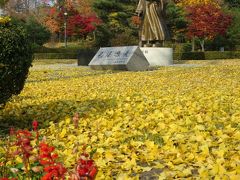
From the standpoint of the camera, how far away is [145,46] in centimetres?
2606

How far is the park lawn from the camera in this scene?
381 cm

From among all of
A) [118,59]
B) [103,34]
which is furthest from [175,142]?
[103,34]

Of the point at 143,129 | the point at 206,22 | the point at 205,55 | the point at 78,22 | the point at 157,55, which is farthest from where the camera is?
the point at 78,22

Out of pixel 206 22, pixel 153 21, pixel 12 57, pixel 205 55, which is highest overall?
pixel 206 22

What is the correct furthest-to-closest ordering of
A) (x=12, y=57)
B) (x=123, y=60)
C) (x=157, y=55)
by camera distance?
(x=157, y=55)
(x=123, y=60)
(x=12, y=57)

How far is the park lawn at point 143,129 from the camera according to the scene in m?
3.81

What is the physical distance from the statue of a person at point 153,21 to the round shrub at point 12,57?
18967mm

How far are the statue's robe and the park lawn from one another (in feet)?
48.9

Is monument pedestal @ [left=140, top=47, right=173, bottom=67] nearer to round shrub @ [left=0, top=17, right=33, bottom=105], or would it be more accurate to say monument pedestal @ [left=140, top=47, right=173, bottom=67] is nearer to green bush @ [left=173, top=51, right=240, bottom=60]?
green bush @ [left=173, top=51, right=240, bottom=60]

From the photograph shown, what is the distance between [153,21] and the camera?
24.9 m

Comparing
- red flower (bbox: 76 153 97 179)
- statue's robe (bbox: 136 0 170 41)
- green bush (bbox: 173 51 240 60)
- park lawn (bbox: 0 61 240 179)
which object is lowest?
green bush (bbox: 173 51 240 60)

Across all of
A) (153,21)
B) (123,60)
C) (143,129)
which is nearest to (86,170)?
(143,129)

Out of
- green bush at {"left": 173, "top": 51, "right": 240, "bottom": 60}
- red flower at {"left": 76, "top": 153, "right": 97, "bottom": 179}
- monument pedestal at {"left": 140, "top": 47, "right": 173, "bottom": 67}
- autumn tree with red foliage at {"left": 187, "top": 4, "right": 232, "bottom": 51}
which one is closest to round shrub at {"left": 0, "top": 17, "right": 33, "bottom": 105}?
red flower at {"left": 76, "top": 153, "right": 97, "bottom": 179}

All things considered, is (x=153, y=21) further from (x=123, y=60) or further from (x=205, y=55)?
(x=205, y=55)
